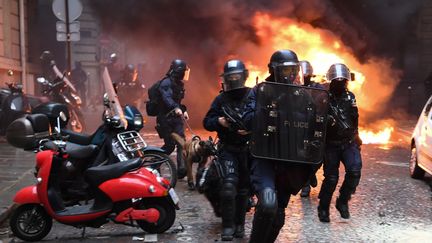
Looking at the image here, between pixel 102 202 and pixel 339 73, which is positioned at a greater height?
pixel 339 73

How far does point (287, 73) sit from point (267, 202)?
89 cm

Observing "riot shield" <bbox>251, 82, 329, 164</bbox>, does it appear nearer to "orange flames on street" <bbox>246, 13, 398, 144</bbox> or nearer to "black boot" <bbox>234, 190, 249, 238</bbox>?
"black boot" <bbox>234, 190, 249, 238</bbox>

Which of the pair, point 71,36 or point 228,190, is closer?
point 228,190

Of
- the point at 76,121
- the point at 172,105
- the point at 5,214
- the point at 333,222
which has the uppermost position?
the point at 172,105

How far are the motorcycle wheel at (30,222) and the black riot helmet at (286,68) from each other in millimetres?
2416

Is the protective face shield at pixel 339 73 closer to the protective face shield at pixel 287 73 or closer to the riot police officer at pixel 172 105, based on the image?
the protective face shield at pixel 287 73

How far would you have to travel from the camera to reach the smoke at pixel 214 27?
1466 cm

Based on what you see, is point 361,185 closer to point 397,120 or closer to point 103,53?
point 397,120

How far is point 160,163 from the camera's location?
16.6ft

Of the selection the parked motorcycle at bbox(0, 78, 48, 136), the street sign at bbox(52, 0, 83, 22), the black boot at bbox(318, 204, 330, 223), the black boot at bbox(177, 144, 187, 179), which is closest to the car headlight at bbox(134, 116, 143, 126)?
the black boot at bbox(177, 144, 187, 179)

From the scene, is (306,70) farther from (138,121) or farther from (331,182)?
(138,121)

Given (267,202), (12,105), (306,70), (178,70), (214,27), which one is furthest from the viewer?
(214,27)

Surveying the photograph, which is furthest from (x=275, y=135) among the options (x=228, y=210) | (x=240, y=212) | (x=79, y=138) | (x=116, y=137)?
(x=79, y=138)

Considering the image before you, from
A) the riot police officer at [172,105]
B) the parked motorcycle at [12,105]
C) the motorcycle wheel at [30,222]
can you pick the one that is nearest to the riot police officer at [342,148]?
the riot police officer at [172,105]
